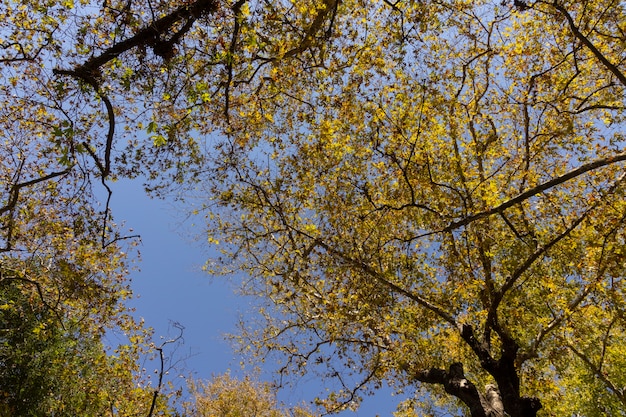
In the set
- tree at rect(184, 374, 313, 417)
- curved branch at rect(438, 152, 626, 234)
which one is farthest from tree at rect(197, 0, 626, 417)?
tree at rect(184, 374, 313, 417)

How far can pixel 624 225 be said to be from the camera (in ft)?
26.3

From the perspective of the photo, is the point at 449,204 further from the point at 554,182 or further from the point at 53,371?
the point at 53,371

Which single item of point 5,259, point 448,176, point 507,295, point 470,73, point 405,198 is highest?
point 470,73

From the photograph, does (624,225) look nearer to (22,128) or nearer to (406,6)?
(406,6)

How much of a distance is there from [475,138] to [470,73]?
162 cm

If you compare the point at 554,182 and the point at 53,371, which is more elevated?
the point at 554,182

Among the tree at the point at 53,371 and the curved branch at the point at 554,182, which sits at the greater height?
the curved branch at the point at 554,182

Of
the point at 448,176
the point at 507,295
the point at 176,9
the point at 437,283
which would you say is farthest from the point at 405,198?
the point at 176,9

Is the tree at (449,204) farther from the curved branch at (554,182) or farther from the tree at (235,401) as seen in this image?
the tree at (235,401)

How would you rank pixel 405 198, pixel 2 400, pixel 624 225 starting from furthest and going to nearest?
1. pixel 2 400
2. pixel 405 198
3. pixel 624 225

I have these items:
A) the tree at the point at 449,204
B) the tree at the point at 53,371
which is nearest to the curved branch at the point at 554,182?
the tree at the point at 449,204

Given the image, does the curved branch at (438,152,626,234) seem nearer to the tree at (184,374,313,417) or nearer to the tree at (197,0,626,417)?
the tree at (197,0,626,417)

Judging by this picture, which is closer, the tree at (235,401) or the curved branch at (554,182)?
the curved branch at (554,182)

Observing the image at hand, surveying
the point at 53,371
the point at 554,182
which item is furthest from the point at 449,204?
the point at 53,371
